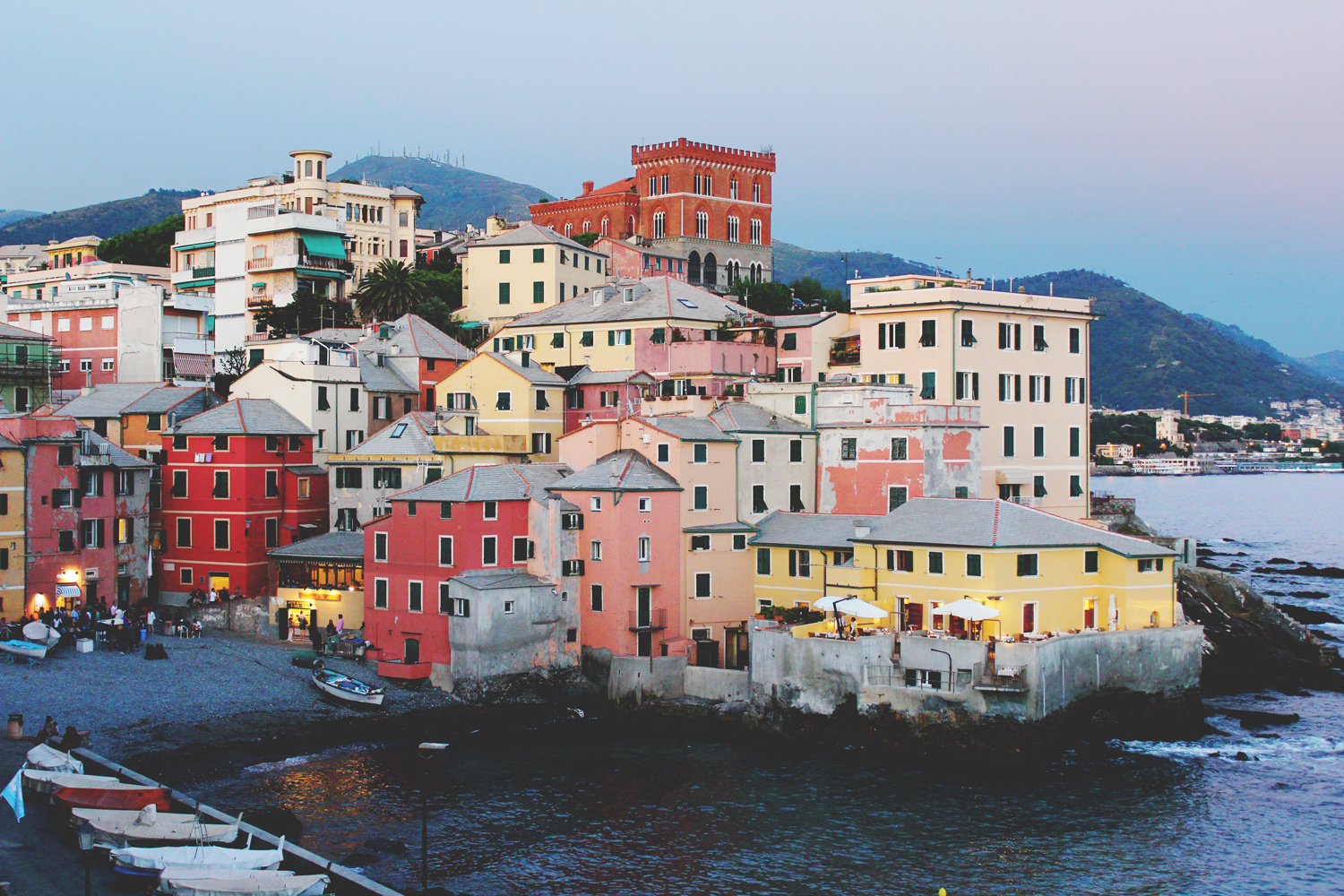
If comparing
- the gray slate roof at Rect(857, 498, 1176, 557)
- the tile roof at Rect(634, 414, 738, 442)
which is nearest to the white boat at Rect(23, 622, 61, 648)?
the tile roof at Rect(634, 414, 738, 442)

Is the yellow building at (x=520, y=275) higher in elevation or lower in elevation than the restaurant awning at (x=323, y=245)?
lower

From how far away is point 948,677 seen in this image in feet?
183

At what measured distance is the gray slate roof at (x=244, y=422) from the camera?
75.1 meters

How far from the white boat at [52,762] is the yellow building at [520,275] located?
61.4 m

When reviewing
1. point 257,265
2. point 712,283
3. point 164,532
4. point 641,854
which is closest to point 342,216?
point 257,265

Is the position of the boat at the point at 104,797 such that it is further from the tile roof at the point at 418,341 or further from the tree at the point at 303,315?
the tree at the point at 303,315

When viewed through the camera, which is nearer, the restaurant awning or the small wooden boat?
the small wooden boat

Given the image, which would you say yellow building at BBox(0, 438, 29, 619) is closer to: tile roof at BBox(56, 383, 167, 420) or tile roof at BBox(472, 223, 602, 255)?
tile roof at BBox(56, 383, 167, 420)

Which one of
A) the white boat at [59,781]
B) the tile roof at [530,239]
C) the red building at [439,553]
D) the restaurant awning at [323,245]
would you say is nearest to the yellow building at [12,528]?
the red building at [439,553]

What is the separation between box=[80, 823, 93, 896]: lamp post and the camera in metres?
32.8

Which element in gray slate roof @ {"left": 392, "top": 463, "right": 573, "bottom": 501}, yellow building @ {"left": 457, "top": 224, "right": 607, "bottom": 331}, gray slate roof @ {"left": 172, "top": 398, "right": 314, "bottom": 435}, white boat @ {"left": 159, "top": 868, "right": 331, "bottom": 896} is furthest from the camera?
yellow building @ {"left": 457, "top": 224, "right": 607, "bottom": 331}

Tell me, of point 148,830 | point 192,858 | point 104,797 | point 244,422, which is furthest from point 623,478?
point 192,858

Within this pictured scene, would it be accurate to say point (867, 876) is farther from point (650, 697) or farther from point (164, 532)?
point (164, 532)

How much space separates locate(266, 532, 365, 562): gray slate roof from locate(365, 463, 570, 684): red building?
4.79 meters
